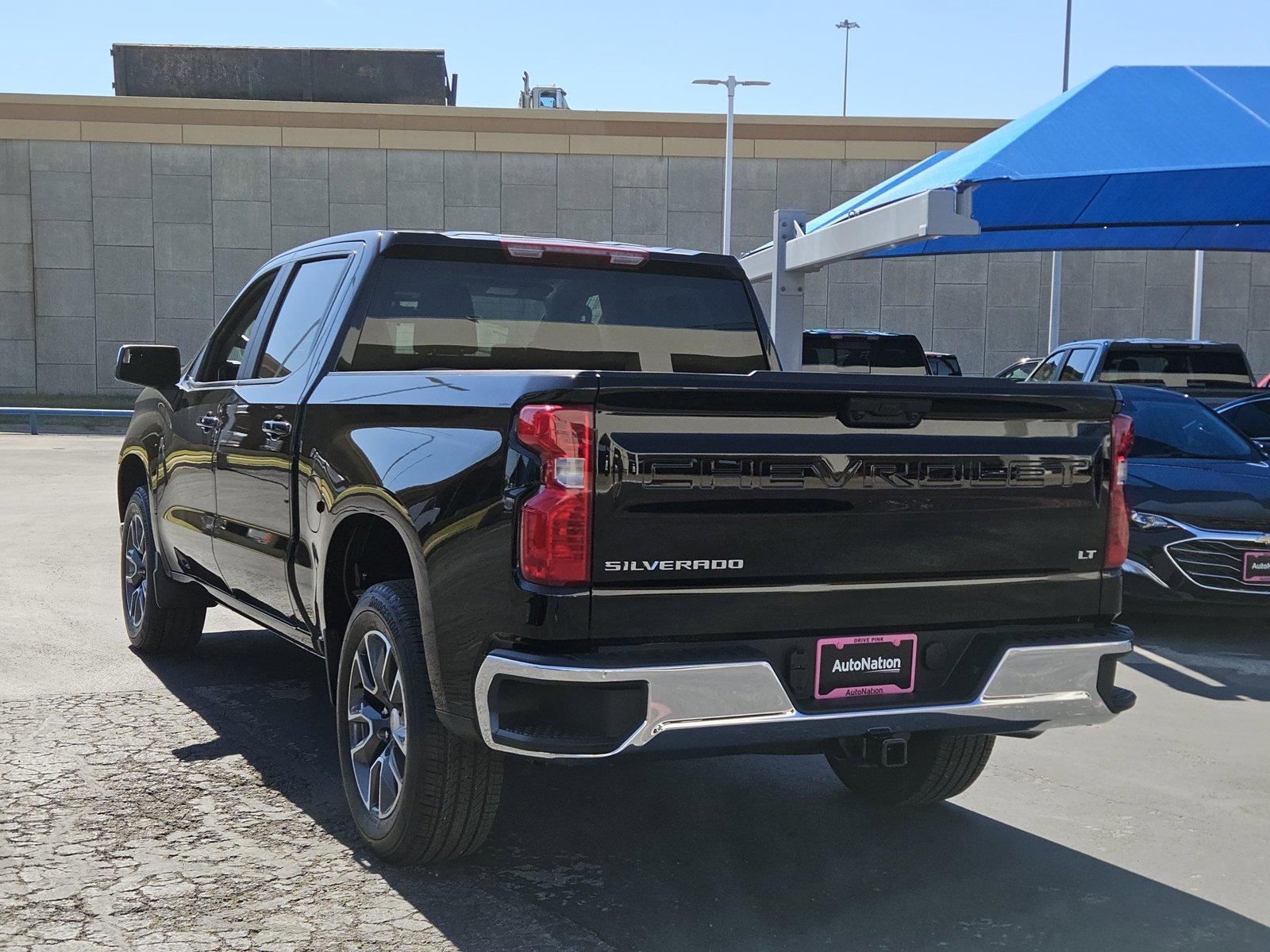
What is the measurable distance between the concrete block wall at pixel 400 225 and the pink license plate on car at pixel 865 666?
34707mm

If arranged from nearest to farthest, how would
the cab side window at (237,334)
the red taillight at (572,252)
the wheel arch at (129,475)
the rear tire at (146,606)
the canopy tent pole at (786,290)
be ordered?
the red taillight at (572,252)
the cab side window at (237,334)
the rear tire at (146,606)
the wheel arch at (129,475)
the canopy tent pole at (786,290)

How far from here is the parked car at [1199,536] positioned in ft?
27.3

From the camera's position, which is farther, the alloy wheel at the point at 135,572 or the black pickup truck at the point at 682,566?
the alloy wheel at the point at 135,572

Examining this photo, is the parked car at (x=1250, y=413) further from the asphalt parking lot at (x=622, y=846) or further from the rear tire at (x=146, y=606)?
the rear tire at (x=146, y=606)

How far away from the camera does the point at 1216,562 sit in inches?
330

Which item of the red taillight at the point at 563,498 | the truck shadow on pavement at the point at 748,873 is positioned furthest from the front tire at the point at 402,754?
the red taillight at the point at 563,498

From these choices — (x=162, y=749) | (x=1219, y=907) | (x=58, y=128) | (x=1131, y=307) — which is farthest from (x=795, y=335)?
(x=58, y=128)

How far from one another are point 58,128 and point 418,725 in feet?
125

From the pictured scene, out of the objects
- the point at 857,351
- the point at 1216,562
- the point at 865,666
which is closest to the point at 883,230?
the point at 1216,562

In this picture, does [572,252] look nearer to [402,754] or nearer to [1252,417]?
[402,754]

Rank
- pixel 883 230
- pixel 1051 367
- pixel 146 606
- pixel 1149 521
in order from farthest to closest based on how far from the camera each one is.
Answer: pixel 1051 367 < pixel 883 230 < pixel 1149 521 < pixel 146 606

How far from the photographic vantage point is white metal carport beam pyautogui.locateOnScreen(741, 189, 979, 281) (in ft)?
33.0

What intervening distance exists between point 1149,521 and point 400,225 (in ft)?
104

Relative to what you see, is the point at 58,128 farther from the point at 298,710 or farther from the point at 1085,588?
the point at 1085,588
